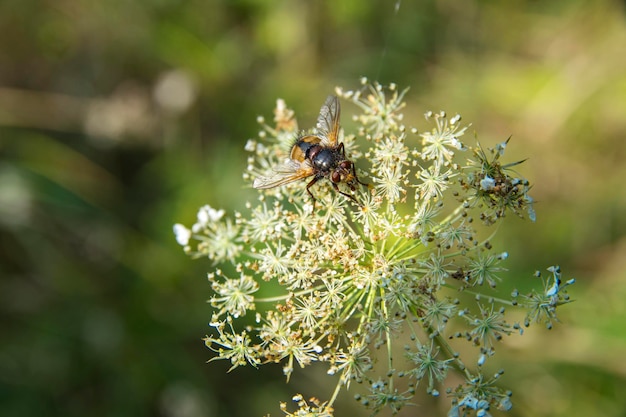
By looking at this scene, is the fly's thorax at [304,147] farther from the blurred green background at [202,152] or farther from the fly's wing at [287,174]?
the blurred green background at [202,152]

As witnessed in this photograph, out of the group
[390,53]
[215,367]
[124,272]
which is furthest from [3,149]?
[390,53]

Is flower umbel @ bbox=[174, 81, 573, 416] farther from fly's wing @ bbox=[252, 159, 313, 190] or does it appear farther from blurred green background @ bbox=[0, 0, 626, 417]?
blurred green background @ bbox=[0, 0, 626, 417]

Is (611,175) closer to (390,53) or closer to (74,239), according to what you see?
(390,53)

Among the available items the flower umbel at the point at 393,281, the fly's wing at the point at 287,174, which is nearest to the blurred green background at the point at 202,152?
the flower umbel at the point at 393,281

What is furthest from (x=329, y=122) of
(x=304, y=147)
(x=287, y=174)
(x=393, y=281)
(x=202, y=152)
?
(x=202, y=152)

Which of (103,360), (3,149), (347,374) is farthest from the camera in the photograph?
(3,149)

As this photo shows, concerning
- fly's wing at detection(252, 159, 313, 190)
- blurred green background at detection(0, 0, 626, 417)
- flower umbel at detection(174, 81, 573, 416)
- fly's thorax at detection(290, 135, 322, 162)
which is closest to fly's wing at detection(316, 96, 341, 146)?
fly's thorax at detection(290, 135, 322, 162)
